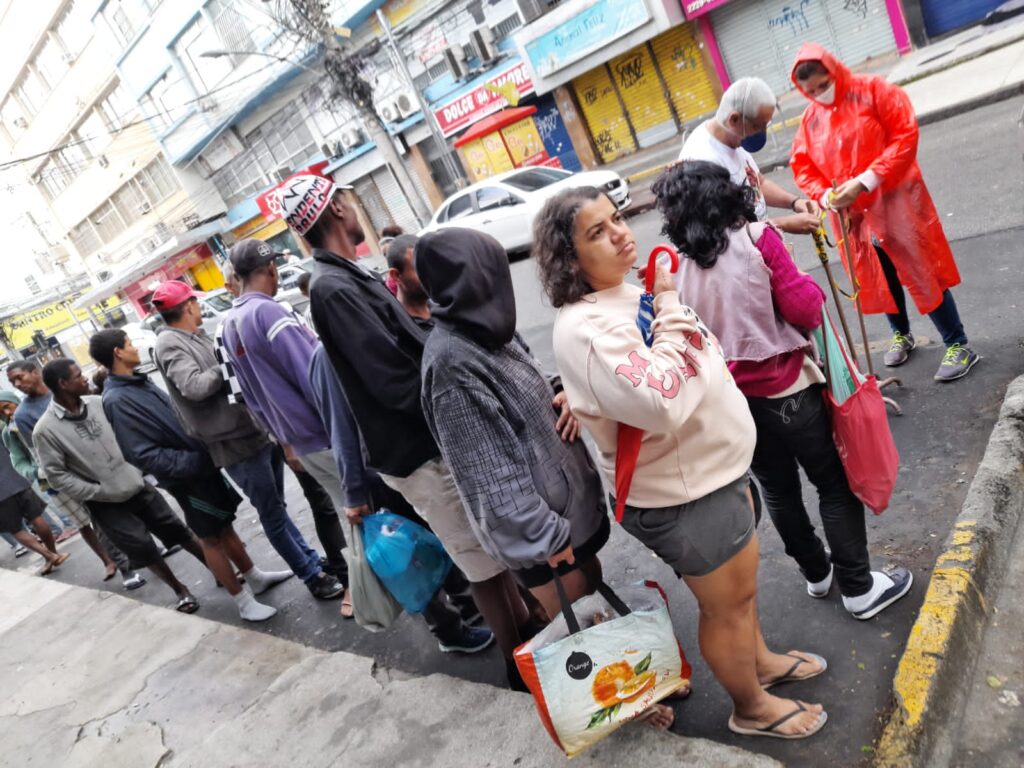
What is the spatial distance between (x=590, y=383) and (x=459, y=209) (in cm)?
1272

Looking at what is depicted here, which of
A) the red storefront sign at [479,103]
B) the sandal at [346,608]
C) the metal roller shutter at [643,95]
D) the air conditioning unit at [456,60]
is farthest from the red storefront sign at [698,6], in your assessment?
the sandal at [346,608]

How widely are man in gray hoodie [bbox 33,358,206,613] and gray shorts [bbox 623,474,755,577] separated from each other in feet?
11.6

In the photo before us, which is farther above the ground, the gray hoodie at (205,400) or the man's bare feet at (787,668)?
the gray hoodie at (205,400)

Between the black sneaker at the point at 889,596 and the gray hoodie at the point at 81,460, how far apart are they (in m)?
4.22

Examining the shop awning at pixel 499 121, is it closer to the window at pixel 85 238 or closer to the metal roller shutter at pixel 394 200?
the metal roller shutter at pixel 394 200

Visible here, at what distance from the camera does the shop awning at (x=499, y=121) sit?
55.3ft

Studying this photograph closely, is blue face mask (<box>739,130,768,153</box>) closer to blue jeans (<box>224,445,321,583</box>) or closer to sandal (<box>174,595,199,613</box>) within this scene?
blue jeans (<box>224,445,321,583</box>)

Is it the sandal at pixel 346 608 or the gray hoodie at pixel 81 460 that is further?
the gray hoodie at pixel 81 460

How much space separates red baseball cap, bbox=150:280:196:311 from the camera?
3553 mm

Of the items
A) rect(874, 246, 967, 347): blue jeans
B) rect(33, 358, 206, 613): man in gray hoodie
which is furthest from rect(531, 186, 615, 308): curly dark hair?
rect(33, 358, 206, 613): man in gray hoodie

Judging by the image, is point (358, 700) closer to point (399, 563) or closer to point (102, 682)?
point (399, 563)

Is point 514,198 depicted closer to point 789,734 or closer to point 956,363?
point 956,363

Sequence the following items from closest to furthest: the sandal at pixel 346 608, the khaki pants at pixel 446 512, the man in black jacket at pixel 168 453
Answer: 1. the khaki pants at pixel 446 512
2. the man in black jacket at pixel 168 453
3. the sandal at pixel 346 608

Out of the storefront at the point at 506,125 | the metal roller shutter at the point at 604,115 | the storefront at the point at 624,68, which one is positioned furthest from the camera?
the metal roller shutter at the point at 604,115
